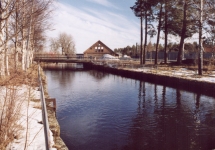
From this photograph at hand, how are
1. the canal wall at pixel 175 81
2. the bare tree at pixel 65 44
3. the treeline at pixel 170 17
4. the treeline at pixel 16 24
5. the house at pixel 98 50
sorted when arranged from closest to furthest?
1. the treeline at pixel 16 24
2. the canal wall at pixel 175 81
3. the treeline at pixel 170 17
4. the house at pixel 98 50
5. the bare tree at pixel 65 44

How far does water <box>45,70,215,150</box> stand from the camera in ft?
27.6

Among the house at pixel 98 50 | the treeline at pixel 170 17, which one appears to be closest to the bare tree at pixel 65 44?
the house at pixel 98 50

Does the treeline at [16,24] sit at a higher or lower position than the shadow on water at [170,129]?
higher

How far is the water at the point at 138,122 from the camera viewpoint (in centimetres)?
840

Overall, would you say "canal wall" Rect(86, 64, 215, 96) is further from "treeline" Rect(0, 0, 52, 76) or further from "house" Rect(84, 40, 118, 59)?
"house" Rect(84, 40, 118, 59)

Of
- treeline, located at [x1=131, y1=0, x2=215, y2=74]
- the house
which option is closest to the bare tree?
the house

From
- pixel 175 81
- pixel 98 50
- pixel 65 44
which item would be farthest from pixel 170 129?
pixel 65 44

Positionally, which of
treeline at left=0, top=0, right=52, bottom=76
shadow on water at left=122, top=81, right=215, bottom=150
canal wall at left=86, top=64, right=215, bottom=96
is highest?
treeline at left=0, top=0, right=52, bottom=76

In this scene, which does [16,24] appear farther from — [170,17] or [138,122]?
[170,17]

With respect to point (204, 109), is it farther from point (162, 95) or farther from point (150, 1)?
point (150, 1)

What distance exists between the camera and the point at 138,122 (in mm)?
10852

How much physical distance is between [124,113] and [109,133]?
10.3ft

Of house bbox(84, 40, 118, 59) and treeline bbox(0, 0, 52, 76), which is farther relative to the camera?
house bbox(84, 40, 118, 59)

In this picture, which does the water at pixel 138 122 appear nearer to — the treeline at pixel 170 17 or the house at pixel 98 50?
the treeline at pixel 170 17
